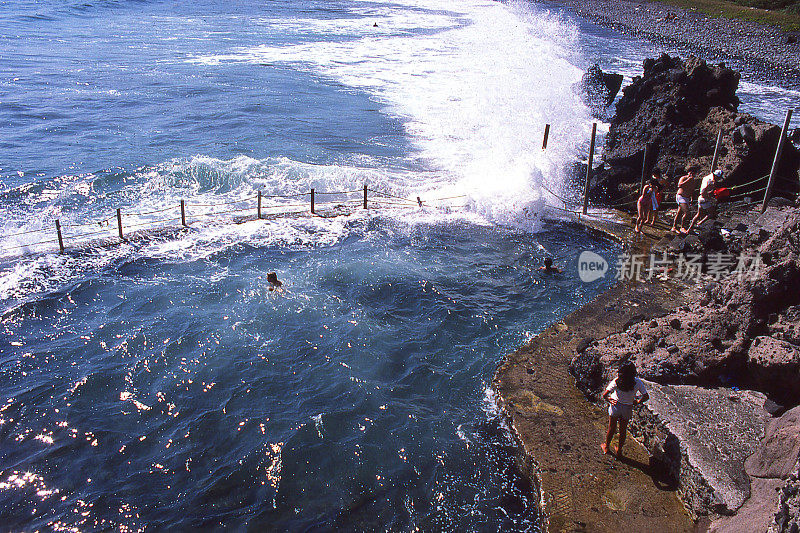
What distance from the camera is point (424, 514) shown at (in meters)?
8.52

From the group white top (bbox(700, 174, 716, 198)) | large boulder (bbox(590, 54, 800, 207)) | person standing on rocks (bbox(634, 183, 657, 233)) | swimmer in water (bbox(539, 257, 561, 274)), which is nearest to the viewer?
swimmer in water (bbox(539, 257, 561, 274))

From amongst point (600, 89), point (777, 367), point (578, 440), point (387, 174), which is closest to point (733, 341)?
point (777, 367)

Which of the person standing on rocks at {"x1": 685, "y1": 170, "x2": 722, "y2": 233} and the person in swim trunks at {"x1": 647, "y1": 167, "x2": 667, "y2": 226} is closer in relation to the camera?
the person standing on rocks at {"x1": 685, "y1": 170, "x2": 722, "y2": 233}

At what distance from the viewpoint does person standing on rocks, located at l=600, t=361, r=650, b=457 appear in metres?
8.67

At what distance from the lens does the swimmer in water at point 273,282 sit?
46.9ft

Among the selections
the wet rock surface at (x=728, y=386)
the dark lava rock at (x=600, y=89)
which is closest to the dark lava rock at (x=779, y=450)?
the wet rock surface at (x=728, y=386)

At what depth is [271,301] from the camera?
13961 millimetres

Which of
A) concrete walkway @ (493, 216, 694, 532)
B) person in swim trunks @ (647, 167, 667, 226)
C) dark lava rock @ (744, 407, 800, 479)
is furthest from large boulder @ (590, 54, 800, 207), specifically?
dark lava rock @ (744, 407, 800, 479)

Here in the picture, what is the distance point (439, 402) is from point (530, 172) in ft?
38.8

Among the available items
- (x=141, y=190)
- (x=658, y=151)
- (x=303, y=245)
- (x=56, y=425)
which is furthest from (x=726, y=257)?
(x=141, y=190)

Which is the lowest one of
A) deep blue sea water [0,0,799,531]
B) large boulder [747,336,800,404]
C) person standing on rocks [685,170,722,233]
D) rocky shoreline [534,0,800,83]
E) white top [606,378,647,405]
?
deep blue sea water [0,0,799,531]

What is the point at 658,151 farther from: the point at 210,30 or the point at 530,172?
the point at 210,30

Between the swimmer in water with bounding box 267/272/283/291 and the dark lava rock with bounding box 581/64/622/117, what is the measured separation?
23526 millimetres

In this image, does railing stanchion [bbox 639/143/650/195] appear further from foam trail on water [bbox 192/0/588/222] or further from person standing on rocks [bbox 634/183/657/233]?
foam trail on water [bbox 192/0/588/222]
